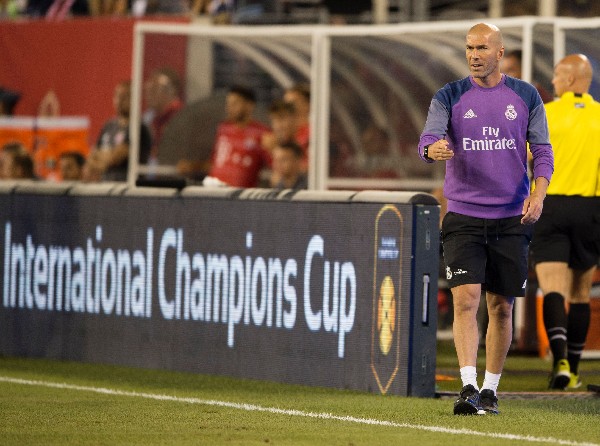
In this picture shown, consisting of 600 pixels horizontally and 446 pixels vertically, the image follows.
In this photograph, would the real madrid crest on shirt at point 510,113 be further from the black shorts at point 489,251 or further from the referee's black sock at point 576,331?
the referee's black sock at point 576,331

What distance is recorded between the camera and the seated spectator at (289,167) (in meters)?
16.7

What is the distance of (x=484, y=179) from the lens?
915 centimetres

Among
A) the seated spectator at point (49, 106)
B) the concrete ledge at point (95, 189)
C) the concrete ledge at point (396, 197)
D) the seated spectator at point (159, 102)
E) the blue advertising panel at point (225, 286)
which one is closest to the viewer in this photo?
the concrete ledge at point (396, 197)

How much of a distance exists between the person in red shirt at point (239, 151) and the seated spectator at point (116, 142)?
5.57 feet

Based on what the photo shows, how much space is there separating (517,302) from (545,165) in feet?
17.7

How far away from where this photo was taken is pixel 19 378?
1114 cm

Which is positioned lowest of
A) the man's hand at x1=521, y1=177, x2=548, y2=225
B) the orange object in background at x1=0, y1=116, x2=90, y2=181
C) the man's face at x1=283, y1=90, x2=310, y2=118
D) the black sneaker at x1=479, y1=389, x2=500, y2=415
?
the black sneaker at x1=479, y1=389, x2=500, y2=415

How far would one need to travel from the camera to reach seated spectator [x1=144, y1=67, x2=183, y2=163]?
17266mm

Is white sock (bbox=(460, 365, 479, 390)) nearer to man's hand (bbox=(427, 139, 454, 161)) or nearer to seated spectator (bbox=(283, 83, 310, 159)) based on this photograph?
man's hand (bbox=(427, 139, 454, 161))

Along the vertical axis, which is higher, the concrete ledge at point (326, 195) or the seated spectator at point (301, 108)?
the seated spectator at point (301, 108)

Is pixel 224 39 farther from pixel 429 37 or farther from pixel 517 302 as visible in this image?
pixel 517 302

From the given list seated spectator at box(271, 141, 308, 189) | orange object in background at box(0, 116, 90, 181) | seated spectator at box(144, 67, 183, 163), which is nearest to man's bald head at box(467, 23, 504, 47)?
seated spectator at box(271, 141, 308, 189)

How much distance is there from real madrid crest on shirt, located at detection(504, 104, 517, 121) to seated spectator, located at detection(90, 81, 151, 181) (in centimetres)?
1041

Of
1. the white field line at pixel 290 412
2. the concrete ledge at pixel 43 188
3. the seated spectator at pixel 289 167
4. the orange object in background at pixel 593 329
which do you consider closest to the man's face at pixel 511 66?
the orange object in background at pixel 593 329
